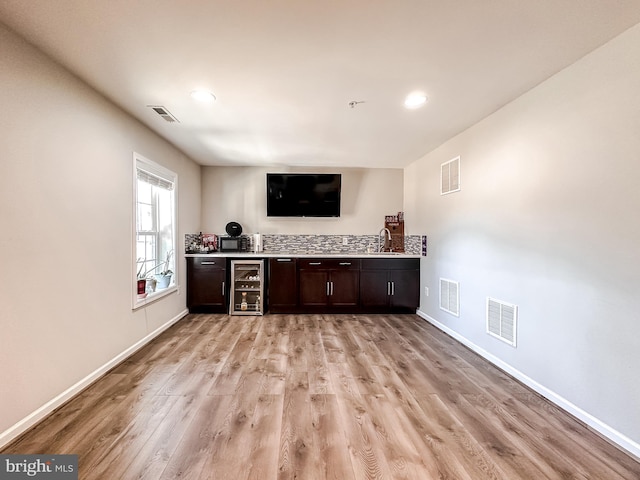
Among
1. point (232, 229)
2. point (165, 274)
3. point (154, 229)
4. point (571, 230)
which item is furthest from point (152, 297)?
point (571, 230)

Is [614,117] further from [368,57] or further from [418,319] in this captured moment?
[418,319]

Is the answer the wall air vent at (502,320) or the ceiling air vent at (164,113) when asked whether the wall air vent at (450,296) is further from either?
the ceiling air vent at (164,113)

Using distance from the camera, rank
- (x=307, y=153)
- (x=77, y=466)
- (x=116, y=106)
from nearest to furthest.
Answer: (x=77, y=466) → (x=116, y=106) → (x=307, y=153)

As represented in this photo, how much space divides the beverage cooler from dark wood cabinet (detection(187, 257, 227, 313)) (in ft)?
0.47

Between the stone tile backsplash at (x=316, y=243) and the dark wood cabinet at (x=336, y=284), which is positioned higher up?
the stone tile backsplash at (x=316, y=243)

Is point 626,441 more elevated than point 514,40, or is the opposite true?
Result: point 514,40

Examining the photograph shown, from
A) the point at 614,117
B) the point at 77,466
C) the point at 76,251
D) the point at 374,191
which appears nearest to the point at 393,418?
the point at 77,466

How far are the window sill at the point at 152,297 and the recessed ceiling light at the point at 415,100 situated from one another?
3.22 meters

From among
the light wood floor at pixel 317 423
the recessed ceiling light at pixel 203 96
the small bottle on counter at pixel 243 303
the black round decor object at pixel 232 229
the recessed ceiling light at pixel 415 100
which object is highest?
the recessed ceiling light at pixel 415 100

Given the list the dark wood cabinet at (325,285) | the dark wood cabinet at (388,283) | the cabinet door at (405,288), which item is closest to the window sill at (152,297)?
the dark wood cabinet at (325,285)

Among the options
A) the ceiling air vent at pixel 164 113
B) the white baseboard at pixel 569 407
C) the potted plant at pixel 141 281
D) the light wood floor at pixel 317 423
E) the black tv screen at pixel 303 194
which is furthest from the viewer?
the black tv screen at pixel 303 194

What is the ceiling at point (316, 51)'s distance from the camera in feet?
4.73

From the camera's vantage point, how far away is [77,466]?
1.39m

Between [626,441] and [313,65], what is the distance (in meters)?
2.95
